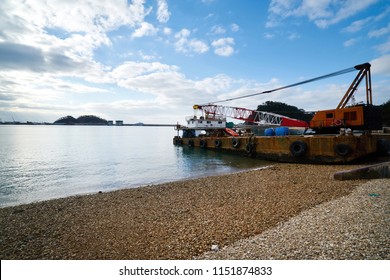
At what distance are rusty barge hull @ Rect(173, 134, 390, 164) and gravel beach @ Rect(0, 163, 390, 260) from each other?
776cm

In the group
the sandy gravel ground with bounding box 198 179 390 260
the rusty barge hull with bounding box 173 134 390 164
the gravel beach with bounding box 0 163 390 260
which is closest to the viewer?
the sandy gravel ground with bounding box 198 179 390 260

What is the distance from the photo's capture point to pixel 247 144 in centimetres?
2462

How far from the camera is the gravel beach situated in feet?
13.6

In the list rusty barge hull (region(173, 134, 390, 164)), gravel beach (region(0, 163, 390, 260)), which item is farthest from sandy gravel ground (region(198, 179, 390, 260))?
rusty barge hull (region(173, 134, 390, 164))

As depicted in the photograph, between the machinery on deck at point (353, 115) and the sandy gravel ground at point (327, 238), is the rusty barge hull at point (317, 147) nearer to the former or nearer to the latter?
the machinery on deck at point (353, 115)

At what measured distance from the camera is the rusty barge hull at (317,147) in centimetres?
1582

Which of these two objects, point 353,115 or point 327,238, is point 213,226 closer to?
point 327,238

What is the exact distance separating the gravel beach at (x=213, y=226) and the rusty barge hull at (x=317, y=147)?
776 cm

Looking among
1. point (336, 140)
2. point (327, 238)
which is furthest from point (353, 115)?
point (327, 238)

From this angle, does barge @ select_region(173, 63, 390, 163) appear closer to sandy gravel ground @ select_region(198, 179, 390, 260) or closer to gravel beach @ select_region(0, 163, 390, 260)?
gravel beach @ select_region(0, 163, 390, 260)

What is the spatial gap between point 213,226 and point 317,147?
14892 mm

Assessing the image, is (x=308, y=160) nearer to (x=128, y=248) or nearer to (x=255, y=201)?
(x=255, y=201)

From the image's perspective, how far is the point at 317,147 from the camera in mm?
17406

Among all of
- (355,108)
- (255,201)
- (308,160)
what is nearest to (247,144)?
(308,160)
